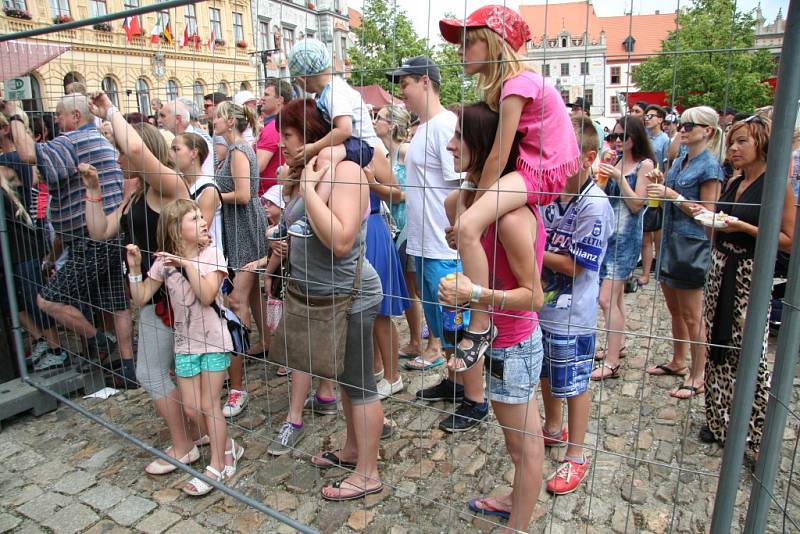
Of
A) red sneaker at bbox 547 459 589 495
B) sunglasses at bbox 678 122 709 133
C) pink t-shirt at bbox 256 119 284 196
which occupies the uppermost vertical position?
sunglasses at bbox 678 122 709 133

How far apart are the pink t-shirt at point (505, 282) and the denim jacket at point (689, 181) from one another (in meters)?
1.43

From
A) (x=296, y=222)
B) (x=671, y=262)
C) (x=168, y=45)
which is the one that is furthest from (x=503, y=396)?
(x=168, y=45)

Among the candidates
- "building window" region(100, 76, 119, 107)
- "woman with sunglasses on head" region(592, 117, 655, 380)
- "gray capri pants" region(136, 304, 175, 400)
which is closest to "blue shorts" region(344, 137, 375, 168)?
"gray capri pants" region(136, 304, 175, 400)

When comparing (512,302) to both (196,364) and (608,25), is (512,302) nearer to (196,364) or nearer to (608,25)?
(608,25)

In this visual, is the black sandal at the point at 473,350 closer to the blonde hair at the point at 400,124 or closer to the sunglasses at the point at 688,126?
the sunglasses at the point at 688,126

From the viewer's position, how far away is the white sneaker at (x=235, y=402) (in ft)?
12.1

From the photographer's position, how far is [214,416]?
3.00 meters

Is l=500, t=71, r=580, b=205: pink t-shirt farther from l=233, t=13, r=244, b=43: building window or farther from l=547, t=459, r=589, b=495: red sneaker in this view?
l=233, t=13, r=244, b=43: building window

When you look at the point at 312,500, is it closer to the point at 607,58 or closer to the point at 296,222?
the point at 296,222

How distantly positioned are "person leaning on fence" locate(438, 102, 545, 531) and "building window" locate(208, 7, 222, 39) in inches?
59.6

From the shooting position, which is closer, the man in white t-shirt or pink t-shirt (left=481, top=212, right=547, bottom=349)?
pink t-shirt (left=481, top=212, right=547, bottom=349)

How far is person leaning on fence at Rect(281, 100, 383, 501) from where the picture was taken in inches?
96.7

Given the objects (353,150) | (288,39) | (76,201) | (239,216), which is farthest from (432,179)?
(76,201)

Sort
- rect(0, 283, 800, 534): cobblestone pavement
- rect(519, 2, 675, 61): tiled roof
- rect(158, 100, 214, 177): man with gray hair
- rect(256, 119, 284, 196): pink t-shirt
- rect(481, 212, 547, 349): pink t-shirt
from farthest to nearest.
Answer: rect(158, 100, 214, 177): man with gray hair, rect(256, 119, 284, 196): pink t-shirt, rect(0, 283, 800, 534): cobblestone pavement, rect(481, 212, 547, 349): pink t-shirt, rect(519, 2, 675, 61): tiled roof
